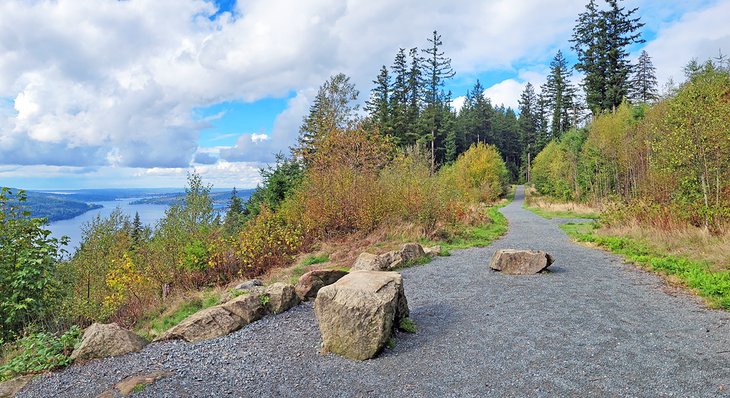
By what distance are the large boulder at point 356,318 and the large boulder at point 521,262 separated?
4288 mm

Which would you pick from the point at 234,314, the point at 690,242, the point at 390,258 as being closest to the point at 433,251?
the point at 390,258

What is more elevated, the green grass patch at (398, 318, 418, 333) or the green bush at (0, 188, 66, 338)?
the green bush at (0, 188, 66, 338)

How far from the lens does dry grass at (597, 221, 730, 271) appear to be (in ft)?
25.5

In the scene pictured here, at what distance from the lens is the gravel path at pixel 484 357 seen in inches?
149

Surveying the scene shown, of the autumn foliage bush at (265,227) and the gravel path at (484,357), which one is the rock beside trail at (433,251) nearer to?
the autumn foliage bush at (265,227)

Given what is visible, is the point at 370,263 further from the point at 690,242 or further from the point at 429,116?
the point at 429,116

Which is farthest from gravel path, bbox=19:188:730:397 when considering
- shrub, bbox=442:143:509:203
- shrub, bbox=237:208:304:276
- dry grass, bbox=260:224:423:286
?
shrub, bbox=442:143:509:203

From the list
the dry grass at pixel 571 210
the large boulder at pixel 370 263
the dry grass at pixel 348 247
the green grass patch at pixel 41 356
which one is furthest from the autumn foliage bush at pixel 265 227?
the dry grass at pixel 571 210

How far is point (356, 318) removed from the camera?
4.60 metres

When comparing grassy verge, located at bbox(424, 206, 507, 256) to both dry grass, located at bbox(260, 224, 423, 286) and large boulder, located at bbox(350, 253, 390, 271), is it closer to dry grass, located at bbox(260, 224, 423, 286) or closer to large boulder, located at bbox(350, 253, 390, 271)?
dry grass, located at bbox(260, 224, 423, 286)

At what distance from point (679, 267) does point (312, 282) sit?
7091 millimetres

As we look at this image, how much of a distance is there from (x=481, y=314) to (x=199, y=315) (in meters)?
3.95

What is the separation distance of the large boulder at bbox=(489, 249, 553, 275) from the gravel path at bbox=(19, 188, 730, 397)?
1445 mm

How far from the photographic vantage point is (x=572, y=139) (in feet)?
108
